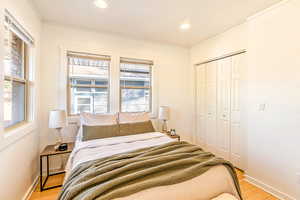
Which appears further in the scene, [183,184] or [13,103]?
[13,103]

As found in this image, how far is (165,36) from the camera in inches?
118

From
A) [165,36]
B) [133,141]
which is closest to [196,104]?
[165,36]

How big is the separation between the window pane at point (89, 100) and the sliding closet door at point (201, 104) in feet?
7.11

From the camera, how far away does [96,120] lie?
2.36m

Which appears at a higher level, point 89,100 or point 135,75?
point 135,75

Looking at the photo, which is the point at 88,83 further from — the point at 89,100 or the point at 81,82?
the point at 89,100

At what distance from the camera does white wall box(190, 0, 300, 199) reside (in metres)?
1.75

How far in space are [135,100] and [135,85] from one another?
337 millimetres

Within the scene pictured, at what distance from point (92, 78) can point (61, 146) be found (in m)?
1.31

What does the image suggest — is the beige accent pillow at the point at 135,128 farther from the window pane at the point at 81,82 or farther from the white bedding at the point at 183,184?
the window pane at the point at 81,82

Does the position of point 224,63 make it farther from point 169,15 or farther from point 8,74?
point 8,74

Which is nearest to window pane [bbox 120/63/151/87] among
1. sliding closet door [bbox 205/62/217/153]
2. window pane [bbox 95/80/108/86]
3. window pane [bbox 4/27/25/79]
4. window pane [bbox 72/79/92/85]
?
window pane [bbox 95/80/108/86]

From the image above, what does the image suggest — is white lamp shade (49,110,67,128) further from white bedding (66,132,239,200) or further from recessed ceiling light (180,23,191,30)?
recessed ceiling light (180,23,191,30)

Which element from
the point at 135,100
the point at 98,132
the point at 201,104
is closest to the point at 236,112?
the point at 201,104
